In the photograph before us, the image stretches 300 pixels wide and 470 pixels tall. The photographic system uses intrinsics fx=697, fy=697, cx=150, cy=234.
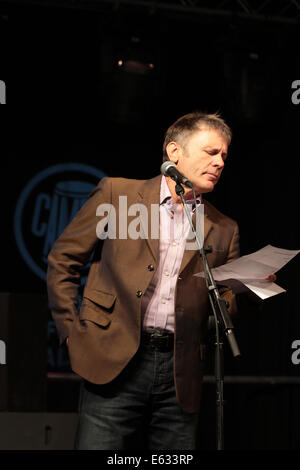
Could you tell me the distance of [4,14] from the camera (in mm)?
4551

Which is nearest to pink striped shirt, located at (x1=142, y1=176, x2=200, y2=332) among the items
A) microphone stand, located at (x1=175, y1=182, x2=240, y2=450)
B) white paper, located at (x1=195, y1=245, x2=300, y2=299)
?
white paper, located at (x1=195, y1=245, x2=300, y2=299)

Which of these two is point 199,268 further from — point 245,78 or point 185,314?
point 245,78

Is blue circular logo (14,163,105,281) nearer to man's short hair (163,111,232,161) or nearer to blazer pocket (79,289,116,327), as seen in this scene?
man's short hair (163,111,232,161)

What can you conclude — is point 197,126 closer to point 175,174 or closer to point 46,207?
point 175,174

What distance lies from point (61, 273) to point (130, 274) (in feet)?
0.97

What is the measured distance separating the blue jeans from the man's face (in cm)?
69

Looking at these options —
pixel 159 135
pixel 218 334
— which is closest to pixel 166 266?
pixel 218 334

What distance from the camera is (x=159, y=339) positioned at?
8.53 feet

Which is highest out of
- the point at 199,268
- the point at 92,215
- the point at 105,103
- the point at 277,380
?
the point at 105,103

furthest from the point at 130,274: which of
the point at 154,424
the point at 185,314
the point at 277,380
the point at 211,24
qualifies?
the point at 211,24

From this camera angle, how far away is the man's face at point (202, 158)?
274cm

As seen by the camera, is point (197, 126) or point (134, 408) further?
point (197, 126)

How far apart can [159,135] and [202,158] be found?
242cm

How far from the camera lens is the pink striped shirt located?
262cm
